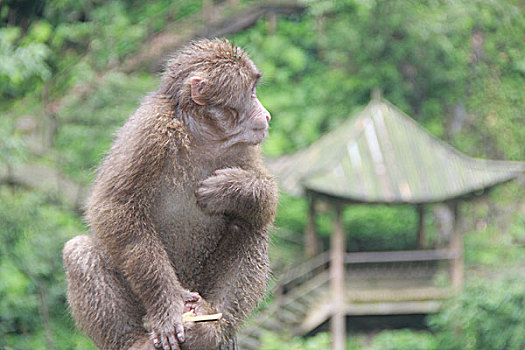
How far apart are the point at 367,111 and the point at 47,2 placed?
6773 mm

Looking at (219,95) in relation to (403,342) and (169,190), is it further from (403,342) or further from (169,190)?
(403,342)

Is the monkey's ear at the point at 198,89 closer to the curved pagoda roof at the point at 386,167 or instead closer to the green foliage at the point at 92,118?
the green foliage at the point at 92,118

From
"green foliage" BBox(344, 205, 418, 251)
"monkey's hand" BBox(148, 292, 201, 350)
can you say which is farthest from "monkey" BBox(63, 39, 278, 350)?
"green foliage" BBox(344, 205, 418, 251)

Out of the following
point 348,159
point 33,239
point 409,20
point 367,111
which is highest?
point 409,20

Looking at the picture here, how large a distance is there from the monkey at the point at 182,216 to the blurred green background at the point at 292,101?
236 inches

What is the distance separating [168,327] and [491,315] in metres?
8.40

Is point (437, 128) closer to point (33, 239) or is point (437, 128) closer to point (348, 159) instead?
point (348, 159)

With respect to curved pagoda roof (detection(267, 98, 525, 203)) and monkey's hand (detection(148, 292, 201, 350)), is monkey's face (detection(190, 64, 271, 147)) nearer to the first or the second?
monkey's hand (detection(148, 292, 201, 350))

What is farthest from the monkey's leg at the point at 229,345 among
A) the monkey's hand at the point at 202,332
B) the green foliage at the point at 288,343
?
the green foliage at the point at 288,343

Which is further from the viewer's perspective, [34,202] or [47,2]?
[47,2]

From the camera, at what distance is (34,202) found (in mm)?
10406

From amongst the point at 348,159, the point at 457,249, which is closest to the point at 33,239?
the point at 348,159

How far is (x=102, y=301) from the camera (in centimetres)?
343

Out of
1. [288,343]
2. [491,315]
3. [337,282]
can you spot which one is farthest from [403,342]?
[491,315]
